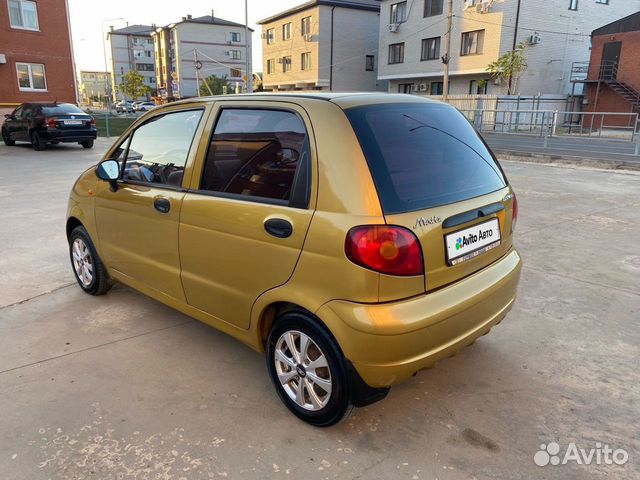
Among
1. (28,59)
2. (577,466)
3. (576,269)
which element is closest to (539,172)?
(576,269)

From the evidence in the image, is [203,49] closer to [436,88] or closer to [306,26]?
[306,26]

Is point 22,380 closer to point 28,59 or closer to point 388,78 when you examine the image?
point 28,59

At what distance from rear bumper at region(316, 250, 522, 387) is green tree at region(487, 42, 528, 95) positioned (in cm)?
3139

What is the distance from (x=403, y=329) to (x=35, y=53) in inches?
1099

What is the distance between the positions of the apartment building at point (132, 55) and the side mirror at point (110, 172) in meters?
99.9

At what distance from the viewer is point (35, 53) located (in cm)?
2427

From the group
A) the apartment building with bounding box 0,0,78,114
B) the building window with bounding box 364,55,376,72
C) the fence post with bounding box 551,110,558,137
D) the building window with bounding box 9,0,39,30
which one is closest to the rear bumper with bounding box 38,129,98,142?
the apartment building with bounding box 0,0,78,114

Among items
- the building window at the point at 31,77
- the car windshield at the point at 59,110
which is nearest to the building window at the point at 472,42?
the building window at the point at 31,77

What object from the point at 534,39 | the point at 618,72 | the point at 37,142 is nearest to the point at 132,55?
the point at 534,39

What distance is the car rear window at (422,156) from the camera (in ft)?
7.59

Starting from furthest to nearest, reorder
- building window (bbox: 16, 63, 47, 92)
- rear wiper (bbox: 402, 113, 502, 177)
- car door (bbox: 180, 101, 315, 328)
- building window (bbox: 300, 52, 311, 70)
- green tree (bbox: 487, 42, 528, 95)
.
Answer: building window (bbox: 300, 52, 311, 70), green tree (bbox: 487, 42, 528, 95), building window (bbox: 16, 63, 47, 92), rear wiper (bbox: 402, 113, 502, 177), car door (bbox: 180, 101, 315, 328)

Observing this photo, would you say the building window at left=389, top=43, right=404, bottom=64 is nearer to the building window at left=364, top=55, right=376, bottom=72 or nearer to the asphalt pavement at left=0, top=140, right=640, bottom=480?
the building window at left=364, top=55, right=376, bottom=72

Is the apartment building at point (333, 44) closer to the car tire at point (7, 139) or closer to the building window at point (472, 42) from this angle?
the building window at point (472, 42)

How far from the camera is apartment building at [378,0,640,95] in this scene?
103ft
